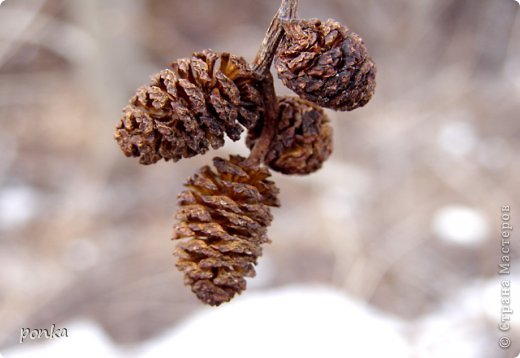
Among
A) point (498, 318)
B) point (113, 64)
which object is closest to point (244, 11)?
point (113, 64)

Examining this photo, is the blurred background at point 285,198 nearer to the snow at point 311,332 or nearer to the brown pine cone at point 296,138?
the snow at point 311,332

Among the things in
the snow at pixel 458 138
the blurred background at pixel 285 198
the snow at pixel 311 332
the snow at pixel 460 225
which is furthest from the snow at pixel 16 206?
the snow at pixel 458 138

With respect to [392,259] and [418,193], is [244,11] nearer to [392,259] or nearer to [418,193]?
[418,193]

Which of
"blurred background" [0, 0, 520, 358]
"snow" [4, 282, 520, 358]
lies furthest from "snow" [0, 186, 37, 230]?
"snow" [4, 282, 520, 358]

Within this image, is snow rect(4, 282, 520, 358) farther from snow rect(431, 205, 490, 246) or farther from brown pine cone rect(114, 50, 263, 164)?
brown pine cone rect(114, 50, 263, 164)

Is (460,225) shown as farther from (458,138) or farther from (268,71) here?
(268,71)
